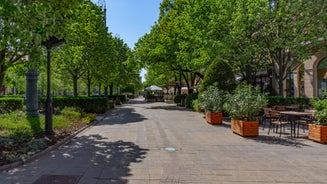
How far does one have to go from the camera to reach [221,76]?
16.9 meters

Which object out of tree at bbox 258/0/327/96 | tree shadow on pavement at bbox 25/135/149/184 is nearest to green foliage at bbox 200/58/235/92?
tree at bbox 258/0/327/96

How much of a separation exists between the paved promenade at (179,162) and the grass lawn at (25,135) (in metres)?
0.51

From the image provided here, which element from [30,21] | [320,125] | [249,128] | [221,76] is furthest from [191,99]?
[30,21]

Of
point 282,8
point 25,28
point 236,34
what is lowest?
point 25,28

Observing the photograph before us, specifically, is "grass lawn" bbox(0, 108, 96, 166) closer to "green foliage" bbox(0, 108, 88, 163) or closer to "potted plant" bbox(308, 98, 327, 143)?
"green foliage" bbox(0, 108, 88, 163)

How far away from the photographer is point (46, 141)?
9.18 m

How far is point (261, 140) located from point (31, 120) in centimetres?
967

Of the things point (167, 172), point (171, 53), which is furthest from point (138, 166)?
point (171, 53)

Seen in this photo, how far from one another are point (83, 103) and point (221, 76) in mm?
10248

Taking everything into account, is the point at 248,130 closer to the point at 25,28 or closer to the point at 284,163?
the point at 284,163

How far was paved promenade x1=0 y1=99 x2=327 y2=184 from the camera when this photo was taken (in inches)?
227

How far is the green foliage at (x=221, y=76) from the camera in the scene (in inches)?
661

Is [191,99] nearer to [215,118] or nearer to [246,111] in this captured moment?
[215,118]

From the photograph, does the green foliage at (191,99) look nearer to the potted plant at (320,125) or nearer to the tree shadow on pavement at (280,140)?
the tree shadow on pavement at (280,140)
